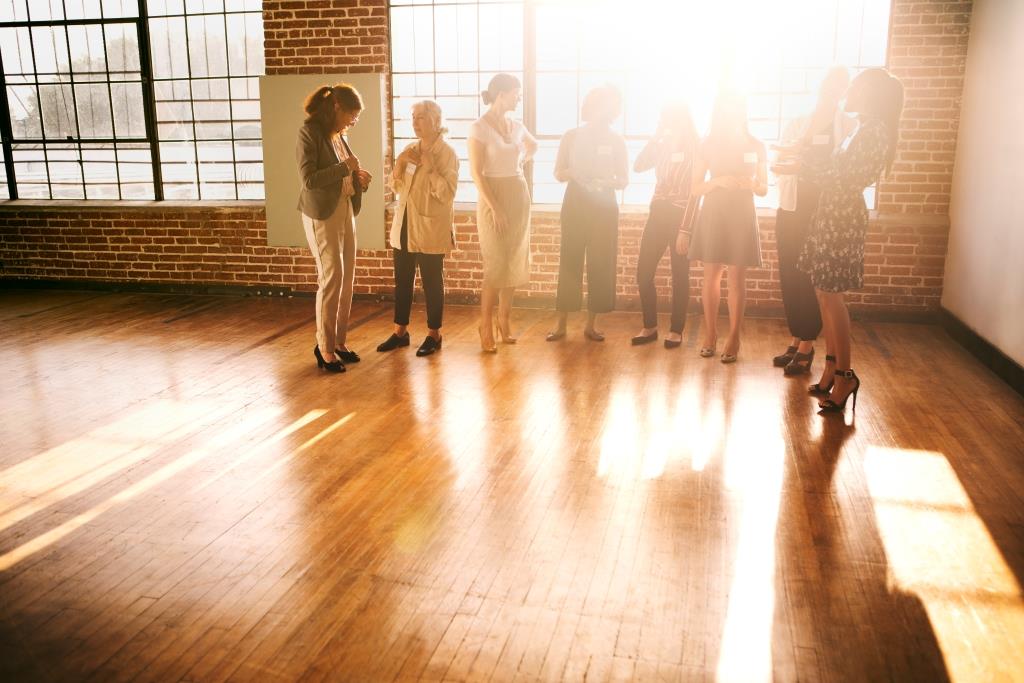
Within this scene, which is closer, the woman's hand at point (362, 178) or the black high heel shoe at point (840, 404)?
the black high heel shoe at point (840, 404)

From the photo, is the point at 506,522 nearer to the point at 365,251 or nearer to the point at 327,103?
the point at 327,103

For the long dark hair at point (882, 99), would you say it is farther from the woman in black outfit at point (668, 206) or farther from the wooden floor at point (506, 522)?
the woman in black outfit at point (668, 206)

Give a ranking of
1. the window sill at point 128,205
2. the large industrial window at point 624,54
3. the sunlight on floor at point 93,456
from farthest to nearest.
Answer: the window sill at point 128,205 < the large industrial window at point 624,54 < the sunlight on floor at point 93,456

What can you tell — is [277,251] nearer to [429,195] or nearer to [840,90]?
[429,195]

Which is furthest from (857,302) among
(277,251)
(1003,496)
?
(277,251)

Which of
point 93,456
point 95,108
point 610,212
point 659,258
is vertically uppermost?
point 95,108

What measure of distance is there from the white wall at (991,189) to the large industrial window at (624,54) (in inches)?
34.6

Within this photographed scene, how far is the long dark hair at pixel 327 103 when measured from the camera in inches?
182

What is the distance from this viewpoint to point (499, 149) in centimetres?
508

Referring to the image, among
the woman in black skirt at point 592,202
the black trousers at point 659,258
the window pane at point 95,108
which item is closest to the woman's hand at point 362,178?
the woman in black skirt at point 592,202

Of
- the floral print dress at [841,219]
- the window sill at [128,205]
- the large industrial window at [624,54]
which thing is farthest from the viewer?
the window sill at [128,205]

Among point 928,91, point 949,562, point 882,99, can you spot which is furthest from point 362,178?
point 928,91

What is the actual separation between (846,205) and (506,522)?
2295 mm

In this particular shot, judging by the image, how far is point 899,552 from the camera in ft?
9.32
